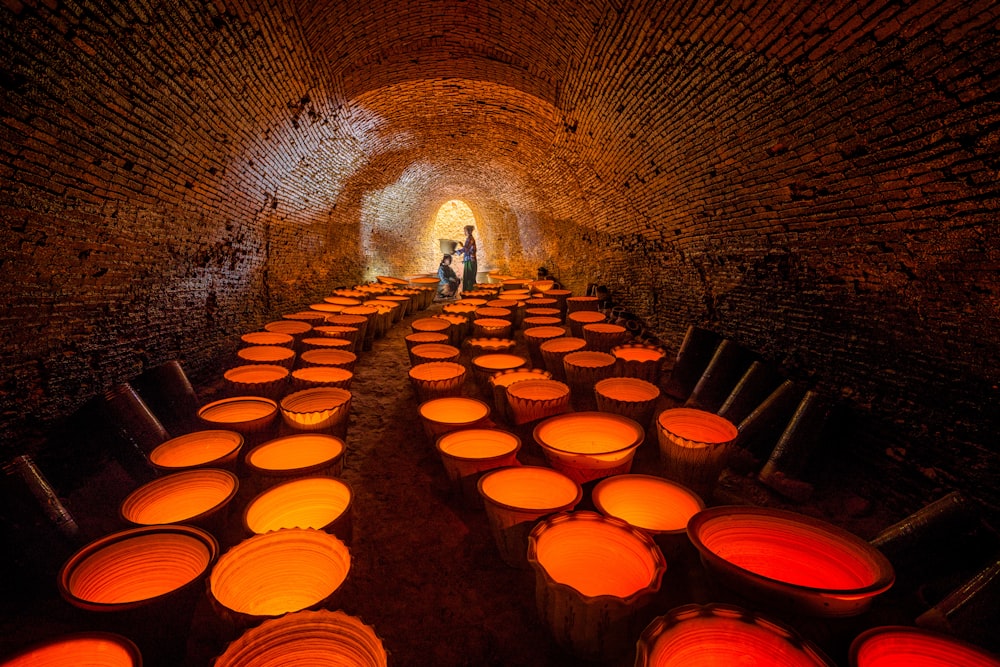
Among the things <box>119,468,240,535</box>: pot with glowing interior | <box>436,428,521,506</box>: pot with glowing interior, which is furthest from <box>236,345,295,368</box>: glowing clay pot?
<box>436,428,521,506</box>: pot with glowing interior

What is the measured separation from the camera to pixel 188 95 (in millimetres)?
4500

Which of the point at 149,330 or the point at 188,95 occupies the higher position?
the point at 188,95

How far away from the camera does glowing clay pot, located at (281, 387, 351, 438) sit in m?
3.57

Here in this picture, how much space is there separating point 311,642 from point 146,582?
1188 mm

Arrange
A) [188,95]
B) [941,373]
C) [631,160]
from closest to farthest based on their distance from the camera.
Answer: [941,373], [188,95], [631,160]

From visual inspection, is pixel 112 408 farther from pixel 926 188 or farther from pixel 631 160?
pixel 631 160

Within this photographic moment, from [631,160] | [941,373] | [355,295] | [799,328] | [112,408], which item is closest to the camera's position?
[941,373]

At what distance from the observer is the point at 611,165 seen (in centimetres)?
722

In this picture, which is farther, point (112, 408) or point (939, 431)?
point (112, 408)

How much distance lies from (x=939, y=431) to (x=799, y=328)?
1.35 meters

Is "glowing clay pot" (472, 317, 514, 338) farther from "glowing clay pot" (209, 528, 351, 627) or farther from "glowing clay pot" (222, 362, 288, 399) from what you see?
"glowing clay pot" (209, 528, 351, 627)

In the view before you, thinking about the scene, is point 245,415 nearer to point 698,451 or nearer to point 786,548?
point 698,451

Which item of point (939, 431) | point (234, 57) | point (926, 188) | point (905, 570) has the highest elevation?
point (234, 57)

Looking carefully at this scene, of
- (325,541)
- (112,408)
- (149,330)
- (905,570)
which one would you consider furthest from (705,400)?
(149,330)
